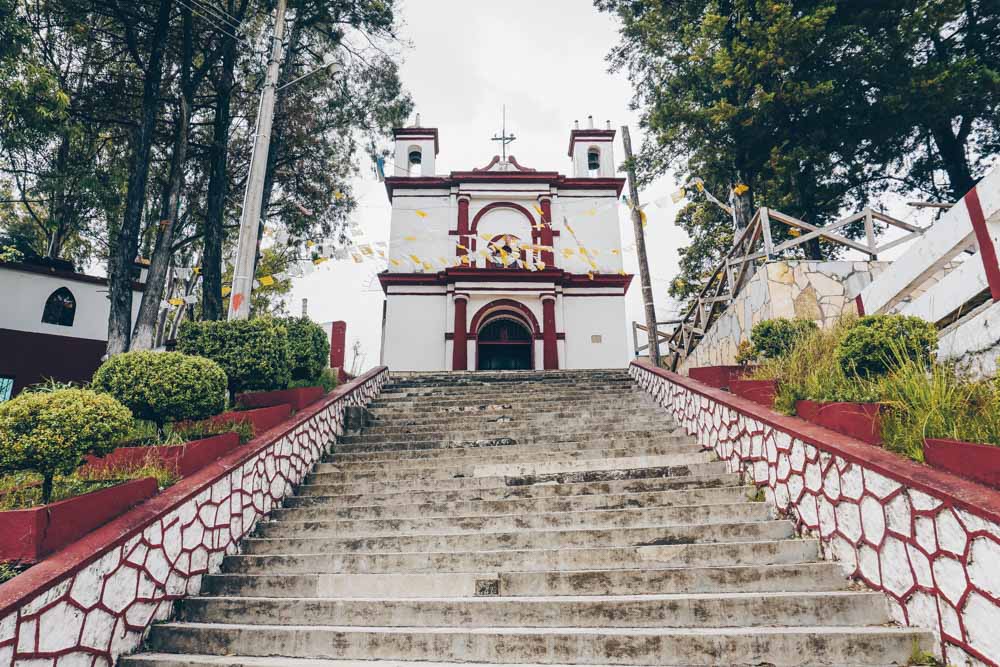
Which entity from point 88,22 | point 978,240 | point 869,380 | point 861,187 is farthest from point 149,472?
point 861,187

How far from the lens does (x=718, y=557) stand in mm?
3928

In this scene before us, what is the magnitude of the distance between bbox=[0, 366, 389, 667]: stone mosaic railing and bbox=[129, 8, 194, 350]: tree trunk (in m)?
4.18

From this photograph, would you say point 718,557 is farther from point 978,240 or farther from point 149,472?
point 149,472

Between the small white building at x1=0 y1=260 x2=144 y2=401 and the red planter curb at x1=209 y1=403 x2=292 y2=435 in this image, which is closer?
the red planter curb at x1=209 y1=403 x2=292 y2=435

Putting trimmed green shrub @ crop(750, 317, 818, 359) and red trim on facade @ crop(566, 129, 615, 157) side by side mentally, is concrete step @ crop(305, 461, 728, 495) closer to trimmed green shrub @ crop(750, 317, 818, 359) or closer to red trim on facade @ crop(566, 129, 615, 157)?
trimmed green shrub @ crop(750, 317, 818, 359)

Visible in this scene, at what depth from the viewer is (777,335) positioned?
616 centimetres

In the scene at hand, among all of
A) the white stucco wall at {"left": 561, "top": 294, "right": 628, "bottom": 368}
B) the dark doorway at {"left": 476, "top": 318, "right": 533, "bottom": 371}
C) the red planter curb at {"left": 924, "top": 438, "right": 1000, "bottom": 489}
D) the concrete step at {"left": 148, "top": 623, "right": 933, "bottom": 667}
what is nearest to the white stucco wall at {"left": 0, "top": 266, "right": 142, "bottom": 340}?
the dark doorway at {"left": 476, "top": 318, "right": 533, "bottom": 371}

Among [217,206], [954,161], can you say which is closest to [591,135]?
[954,161]

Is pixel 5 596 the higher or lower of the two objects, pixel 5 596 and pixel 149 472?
→ the lower

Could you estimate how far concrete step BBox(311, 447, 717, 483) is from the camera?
5688mm

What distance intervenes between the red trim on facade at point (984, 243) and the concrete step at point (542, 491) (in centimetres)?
252

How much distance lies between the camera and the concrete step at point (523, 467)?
569 centimetres

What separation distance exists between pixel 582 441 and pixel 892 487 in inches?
139

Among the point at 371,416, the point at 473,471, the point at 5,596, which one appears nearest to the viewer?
the point at 5,596
